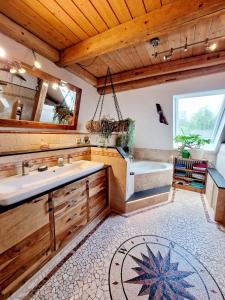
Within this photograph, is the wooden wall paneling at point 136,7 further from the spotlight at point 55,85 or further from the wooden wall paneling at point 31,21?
the spotlight at point 55,85

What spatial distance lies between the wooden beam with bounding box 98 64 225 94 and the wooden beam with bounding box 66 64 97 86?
313 mm

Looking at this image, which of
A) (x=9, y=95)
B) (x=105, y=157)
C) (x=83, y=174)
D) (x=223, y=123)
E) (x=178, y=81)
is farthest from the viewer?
(x=223, y=123)

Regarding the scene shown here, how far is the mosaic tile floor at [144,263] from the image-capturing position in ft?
4.08

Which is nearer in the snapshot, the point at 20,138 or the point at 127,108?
the point at 20,138

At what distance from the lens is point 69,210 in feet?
5.42

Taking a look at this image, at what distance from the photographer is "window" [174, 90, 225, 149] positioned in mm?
2910

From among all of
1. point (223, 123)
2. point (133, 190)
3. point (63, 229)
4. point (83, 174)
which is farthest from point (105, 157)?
point (223, 123)

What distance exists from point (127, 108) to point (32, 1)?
95.1 inches

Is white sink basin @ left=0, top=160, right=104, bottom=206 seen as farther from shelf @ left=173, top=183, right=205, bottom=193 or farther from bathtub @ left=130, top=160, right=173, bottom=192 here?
shelf @ left=173, top=183, right=205, bottom=193

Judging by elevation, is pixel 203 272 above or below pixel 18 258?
below

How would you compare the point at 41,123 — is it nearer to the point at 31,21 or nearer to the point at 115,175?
the point at 31,21

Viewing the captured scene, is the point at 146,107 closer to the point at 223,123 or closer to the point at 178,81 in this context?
the point at 178,81

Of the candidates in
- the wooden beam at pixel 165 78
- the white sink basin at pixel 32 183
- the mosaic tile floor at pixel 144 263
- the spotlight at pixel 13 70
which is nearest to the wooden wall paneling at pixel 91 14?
the spotlight at pixel 13 70

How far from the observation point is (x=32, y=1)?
1.29 meters
